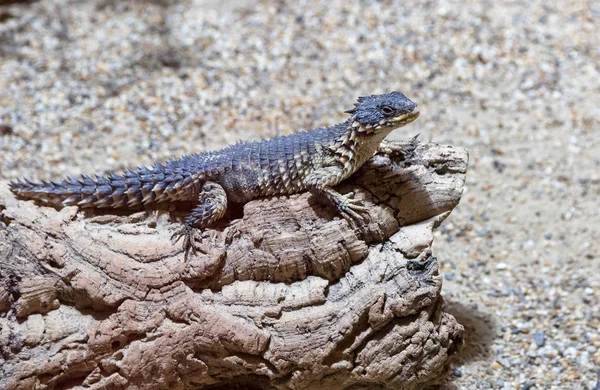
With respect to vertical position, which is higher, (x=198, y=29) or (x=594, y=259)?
(x=198, y=29)

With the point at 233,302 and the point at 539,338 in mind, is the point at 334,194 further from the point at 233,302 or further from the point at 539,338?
the point at 539,338

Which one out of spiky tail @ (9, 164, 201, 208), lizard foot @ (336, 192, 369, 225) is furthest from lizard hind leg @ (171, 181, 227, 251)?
lizard foot @ (336, 192, 369, 225)

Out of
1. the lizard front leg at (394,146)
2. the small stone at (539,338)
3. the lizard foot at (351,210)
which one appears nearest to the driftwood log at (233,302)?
the lizard foot at (351,210)

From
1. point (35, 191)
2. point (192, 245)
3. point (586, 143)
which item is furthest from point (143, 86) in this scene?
point (586, 143)

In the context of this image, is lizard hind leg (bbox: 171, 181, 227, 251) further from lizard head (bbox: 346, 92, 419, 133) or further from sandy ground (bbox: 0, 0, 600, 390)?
sandy ground (bbox: 0, 0, 600, 390)

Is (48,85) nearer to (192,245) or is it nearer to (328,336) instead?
(192,245)

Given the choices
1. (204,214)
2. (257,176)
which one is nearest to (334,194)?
(257,176)

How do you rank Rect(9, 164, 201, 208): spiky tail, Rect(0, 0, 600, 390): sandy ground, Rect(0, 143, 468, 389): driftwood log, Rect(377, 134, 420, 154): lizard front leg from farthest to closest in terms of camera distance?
Rect(0, 0, 600, 390): sandy ground, Rect(377, 134, 420, 154): lizard front leg, Rect(9, 164, 201, 208): spiky tail, Rect(0, 143, 468, 389): driftwood log
